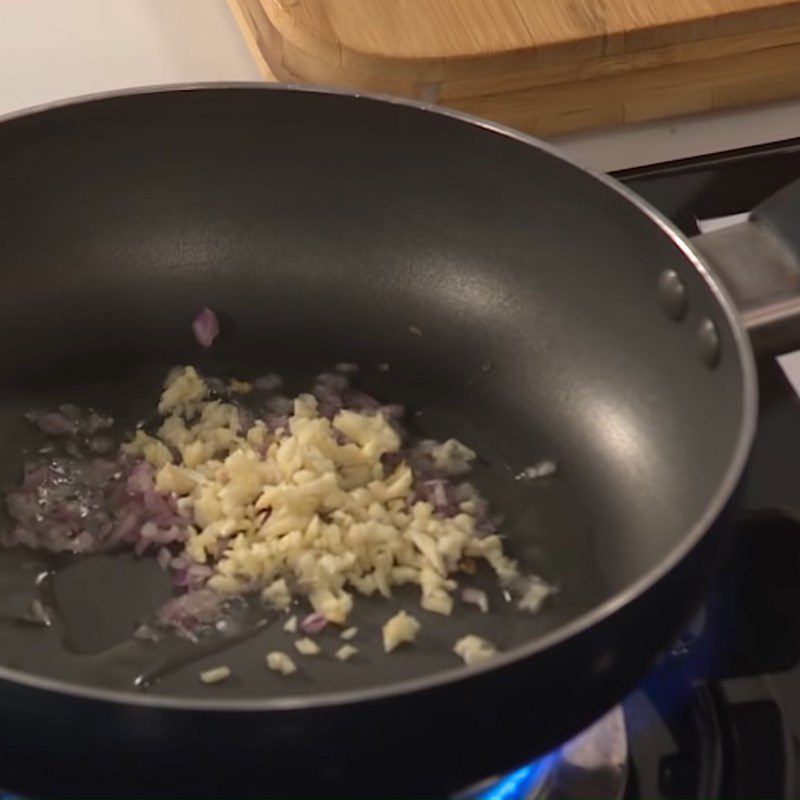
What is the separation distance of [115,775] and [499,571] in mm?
292

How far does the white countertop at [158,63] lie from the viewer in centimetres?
100

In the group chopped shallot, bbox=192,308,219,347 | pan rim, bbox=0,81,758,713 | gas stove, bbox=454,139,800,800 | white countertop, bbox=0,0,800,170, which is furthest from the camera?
white countertop, bbox=0,0,800,170

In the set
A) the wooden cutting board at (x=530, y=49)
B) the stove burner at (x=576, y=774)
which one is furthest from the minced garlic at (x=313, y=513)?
the wooden cutting board at (x=530, y=49)

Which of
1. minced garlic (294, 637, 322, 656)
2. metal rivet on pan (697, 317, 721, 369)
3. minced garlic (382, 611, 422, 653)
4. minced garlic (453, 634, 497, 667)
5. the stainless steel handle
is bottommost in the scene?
minced garlic (453, 634, 497, 667)

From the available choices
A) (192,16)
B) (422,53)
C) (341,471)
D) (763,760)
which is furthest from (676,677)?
(192,16)

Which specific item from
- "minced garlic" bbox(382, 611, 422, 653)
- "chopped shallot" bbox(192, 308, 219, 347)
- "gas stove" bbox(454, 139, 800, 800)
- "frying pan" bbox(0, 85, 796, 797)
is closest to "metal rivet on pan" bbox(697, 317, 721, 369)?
"frying pan" bbox(0, 85, 796, 797)

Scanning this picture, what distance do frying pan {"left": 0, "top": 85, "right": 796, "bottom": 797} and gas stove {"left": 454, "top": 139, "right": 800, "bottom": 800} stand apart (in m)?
0.06

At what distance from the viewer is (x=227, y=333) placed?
0.91m

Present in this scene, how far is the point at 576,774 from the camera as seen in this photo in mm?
671

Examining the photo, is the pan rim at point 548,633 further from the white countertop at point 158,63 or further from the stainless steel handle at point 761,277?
the white countertop at point 158,63

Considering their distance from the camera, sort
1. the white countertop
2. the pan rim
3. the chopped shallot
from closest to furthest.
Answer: the pan rim → the chopped shallot → the white countertop

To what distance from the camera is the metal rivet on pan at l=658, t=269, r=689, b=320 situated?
768 millimetres

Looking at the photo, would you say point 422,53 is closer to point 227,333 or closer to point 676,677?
point 227,333

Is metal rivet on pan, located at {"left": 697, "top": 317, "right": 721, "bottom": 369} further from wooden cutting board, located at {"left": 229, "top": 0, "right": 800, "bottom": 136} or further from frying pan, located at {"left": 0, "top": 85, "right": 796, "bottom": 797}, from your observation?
wooden cutting board, located at {"left": 229, "top": 0, "right": 800, "bottom": 136}
